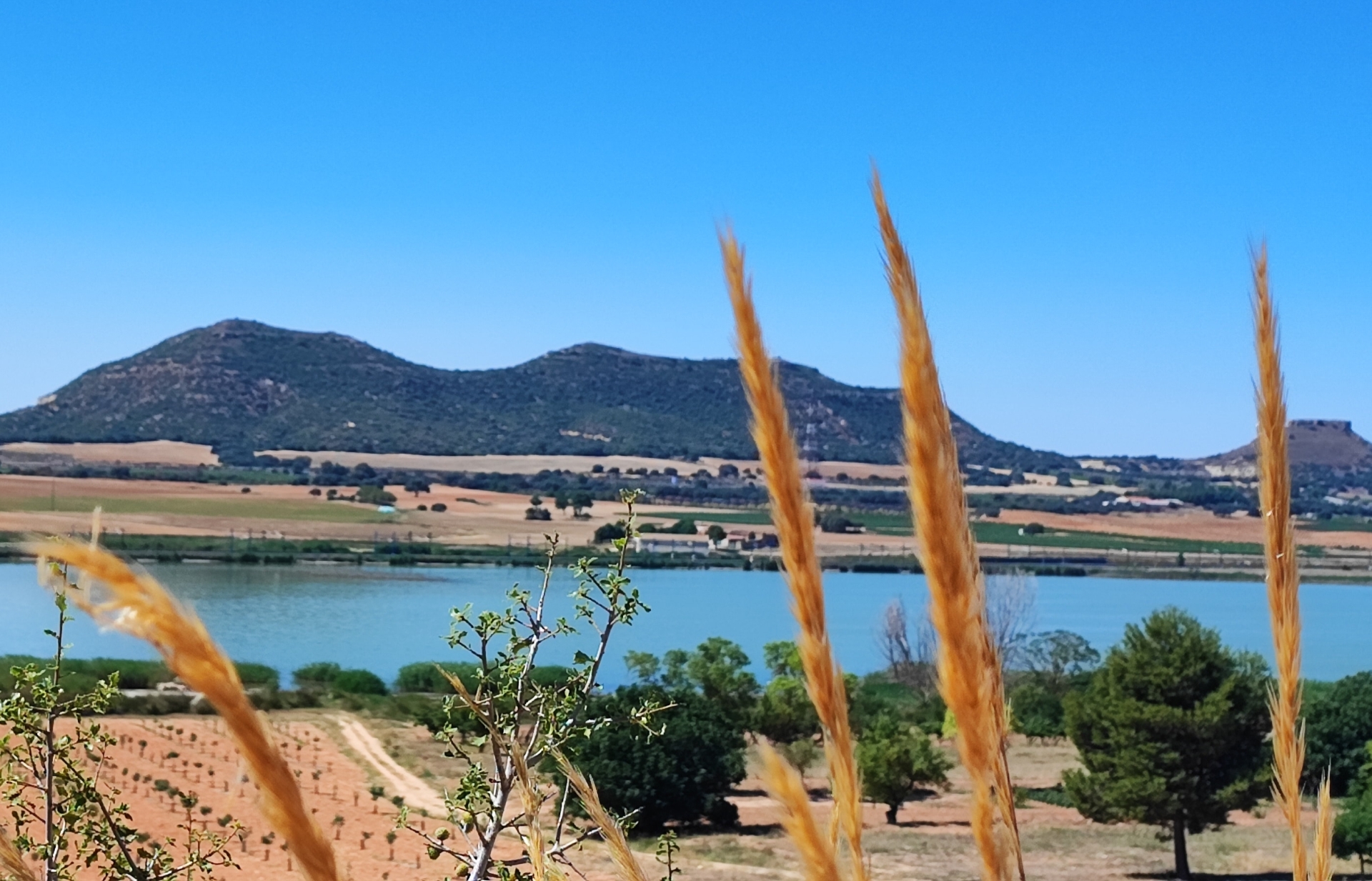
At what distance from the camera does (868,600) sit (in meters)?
54.2

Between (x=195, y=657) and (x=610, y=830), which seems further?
(x=610, y=830)

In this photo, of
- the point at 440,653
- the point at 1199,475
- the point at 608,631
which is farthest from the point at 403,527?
the point at 1199,475

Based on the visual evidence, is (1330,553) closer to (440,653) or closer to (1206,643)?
Result: (440,653)

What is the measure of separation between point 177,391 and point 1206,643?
93542 mm

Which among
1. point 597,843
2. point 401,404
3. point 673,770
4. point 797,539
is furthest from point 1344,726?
point 401,404

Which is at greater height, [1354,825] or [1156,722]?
[1156,722]

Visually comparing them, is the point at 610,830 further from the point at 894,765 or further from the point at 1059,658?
the point at 1059,658

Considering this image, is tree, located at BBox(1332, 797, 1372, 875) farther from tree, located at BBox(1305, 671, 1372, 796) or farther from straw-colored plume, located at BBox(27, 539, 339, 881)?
straw-colored plume, located at BBox(27, 539, 339, 881)

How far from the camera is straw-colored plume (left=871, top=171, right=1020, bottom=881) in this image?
98 cm

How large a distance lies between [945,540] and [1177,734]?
1969 cm

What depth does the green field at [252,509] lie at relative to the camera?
59.9 m

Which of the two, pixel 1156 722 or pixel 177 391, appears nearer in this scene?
pixel 1156 722

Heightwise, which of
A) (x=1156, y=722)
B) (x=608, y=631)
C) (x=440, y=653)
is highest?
(x=608, y=631)

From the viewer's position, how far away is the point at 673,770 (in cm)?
2067
